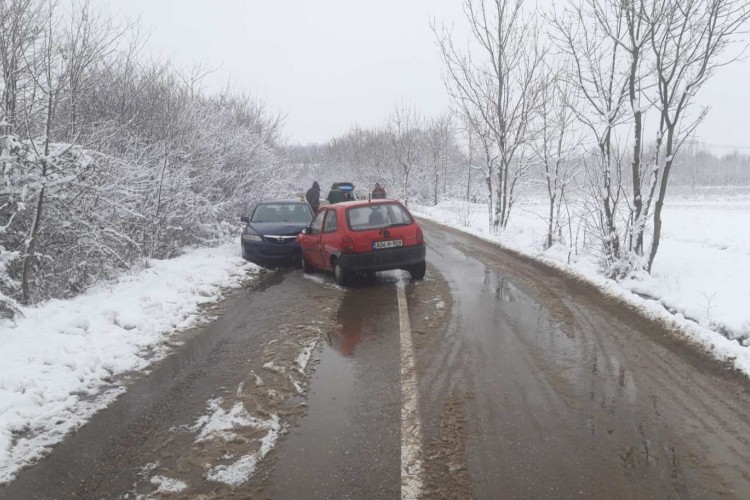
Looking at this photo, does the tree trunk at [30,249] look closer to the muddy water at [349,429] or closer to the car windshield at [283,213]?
the muddy water at [349,429]

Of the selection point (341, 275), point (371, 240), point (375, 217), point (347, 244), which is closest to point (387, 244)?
point (371, 240)

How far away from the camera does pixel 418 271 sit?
934 cm

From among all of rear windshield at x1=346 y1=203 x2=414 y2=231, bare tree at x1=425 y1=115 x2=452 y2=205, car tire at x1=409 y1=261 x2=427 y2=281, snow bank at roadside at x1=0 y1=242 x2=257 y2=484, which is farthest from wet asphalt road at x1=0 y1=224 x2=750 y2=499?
bare tree at x1=425 y1=115 x2=452 y2=205

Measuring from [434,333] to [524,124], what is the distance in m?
15.8

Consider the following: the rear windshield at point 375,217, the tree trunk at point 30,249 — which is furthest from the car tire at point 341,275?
the tree trunk at point 30,249

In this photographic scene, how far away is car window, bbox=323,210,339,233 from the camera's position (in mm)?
9367

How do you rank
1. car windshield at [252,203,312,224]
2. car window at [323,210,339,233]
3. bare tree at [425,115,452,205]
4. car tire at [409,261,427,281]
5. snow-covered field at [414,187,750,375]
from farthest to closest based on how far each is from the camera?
bare tree at [425,115,452,205], car windshield at [252,203,312,224], car window at [323,210,339,233], car tire at [409,261,427,281], snow-covered field at [414,187,750,375]

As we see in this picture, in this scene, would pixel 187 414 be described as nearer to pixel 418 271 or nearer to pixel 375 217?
pixel 375 217

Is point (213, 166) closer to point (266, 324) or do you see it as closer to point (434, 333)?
point (266, 324)

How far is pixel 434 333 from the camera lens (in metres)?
6.03

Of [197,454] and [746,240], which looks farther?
[746,240]

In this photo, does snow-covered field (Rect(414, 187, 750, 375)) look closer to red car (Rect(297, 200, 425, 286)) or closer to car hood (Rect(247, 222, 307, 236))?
red car (Rect(297, 200, 425, 286))

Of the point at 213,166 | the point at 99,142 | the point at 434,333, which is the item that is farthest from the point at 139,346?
the point at 213,166

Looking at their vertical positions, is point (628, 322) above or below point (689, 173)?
below
